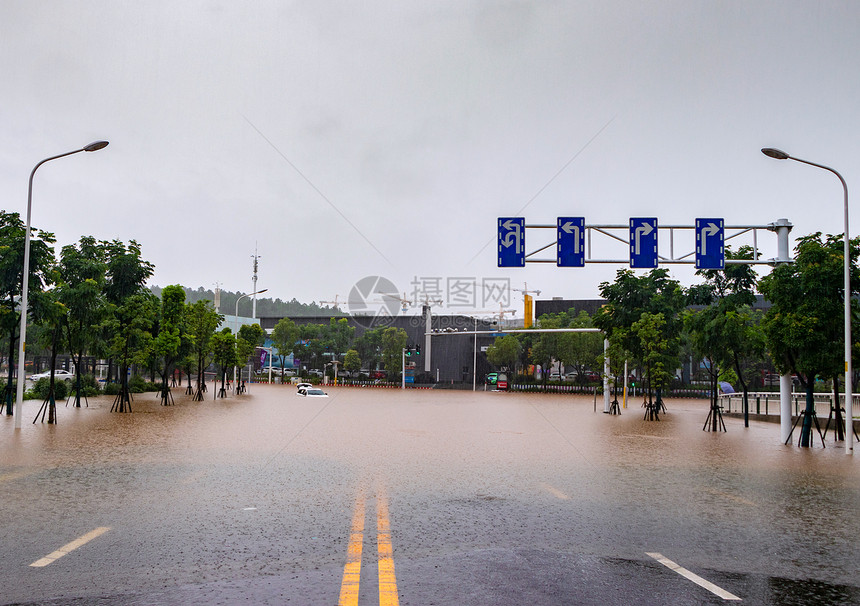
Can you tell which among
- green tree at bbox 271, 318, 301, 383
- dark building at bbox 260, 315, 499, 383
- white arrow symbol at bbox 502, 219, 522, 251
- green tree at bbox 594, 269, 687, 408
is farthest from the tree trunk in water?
green tree at bbox 271, 318, 301, 383

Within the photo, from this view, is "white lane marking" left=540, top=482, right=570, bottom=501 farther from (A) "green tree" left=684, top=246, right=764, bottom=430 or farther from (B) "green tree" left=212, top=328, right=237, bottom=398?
(B) "green tree" left=212, top=328, right=237, bottom=398

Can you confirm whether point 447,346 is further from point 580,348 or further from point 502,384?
point 580,348

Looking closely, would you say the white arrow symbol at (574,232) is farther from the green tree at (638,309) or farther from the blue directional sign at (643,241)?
the green tree at (638,309)

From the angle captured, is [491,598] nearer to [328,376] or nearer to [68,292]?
[68,292]

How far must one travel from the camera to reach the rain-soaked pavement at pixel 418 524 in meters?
6.34

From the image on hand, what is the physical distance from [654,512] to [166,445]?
42.5 feet

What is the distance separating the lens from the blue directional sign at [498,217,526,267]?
75.6 ft

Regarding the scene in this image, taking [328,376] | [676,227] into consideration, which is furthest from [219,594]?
[328,376]

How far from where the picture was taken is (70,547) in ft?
25.0

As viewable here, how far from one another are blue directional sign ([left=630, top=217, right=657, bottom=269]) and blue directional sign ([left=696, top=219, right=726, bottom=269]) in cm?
145

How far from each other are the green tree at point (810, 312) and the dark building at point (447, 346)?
69.1m

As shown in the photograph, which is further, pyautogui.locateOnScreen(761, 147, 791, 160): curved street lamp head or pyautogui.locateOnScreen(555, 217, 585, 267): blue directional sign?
pyautogui.locateOnScreen(555, 217, 585, 267): blue directional sign

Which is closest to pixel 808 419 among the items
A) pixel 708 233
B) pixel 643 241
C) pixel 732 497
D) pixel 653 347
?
pixel 708 233

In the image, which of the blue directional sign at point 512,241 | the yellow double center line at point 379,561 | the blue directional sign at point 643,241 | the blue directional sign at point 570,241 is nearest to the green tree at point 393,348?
the blue directional sign at point 512,241
